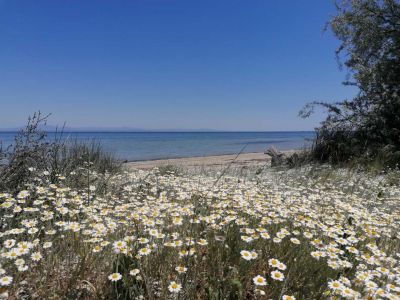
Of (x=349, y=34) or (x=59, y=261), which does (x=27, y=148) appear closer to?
(x=59, y=261)

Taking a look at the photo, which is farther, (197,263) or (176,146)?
(176,146)

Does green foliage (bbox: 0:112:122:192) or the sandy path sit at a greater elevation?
green foliage (bbox: 0:112:122:192)

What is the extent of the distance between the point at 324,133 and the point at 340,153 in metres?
1.28

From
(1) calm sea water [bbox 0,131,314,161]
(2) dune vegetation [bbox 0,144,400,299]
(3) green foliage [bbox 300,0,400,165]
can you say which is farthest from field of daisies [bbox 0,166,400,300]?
(3) green foliage [bbox 300,0,400,165]

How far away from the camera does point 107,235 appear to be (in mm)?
2887

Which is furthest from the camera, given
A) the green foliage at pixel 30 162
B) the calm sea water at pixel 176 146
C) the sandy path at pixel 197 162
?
the calm sea water at pixel 176 146

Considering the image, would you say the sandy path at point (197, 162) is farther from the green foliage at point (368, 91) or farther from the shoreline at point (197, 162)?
the green foliage at point (368, 91)

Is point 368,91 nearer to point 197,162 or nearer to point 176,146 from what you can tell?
point 197,162

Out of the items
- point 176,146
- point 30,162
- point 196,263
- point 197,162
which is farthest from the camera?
point 176,146

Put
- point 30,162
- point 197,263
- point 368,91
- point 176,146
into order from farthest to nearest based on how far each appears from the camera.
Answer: point 176,146
point 368,91
point 30,162
point 197,263

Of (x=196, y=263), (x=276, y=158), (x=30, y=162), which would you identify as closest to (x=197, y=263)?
(x=196, y=263)

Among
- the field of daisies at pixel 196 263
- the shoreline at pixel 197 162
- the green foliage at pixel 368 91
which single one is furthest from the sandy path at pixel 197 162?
the field of daisies at pixel 196 263

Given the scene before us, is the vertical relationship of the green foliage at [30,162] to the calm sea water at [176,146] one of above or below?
above

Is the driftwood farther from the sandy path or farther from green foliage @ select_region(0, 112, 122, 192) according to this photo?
green foliage @ select_region(0, 112, 122, 192)
